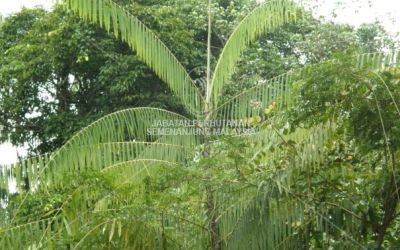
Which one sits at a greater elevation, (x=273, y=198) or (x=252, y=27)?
(x=252, y=27)

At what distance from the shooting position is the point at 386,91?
229 centimetres

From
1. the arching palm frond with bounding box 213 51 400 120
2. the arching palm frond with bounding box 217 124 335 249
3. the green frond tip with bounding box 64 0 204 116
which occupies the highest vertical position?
the green frond tip with bounding box 64 0 204 116

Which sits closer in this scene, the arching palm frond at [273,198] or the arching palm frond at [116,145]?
the arching palm frond at [273,198]

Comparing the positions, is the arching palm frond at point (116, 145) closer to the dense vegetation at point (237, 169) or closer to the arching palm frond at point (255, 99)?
the dense vegetation at point (237, 169)

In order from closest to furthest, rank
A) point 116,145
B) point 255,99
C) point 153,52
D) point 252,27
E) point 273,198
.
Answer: point 273,198 < point 116,145 < point 255,99 < point 153,52 < point 252,27

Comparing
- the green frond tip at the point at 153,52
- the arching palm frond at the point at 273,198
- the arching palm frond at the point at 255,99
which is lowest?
the arching palm frond at the point at 273,198

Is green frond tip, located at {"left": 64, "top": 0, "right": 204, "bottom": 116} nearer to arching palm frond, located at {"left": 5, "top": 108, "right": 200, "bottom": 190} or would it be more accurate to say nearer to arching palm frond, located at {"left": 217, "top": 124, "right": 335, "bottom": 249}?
arching palm frond, located at {"left": 5, "top": 108, "right": 200, "bottom": 190}

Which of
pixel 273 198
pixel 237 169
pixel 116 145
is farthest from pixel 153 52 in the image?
pixel 273 198

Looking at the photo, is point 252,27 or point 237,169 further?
point 252,27

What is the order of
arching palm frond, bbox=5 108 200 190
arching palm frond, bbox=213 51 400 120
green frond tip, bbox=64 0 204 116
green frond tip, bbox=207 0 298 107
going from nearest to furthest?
arching palm frond, bbox=5 108 200 190
arching palm frond, bbox=213 51 400 120
green frond tip, bbox=64 0 204 116
green frond tip, bbox=207 0 298 107

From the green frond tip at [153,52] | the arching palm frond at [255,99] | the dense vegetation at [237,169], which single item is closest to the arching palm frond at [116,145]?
the dense vegetation at [237,169]

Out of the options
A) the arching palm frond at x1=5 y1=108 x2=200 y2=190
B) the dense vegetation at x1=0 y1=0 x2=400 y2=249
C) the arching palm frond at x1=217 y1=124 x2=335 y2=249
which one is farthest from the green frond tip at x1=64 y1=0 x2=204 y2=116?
the arching palm frond at x1=217 y1=124 x2=335 y2=249

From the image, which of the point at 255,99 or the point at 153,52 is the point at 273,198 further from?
the point at 153,52

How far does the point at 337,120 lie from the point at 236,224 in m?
0.68
